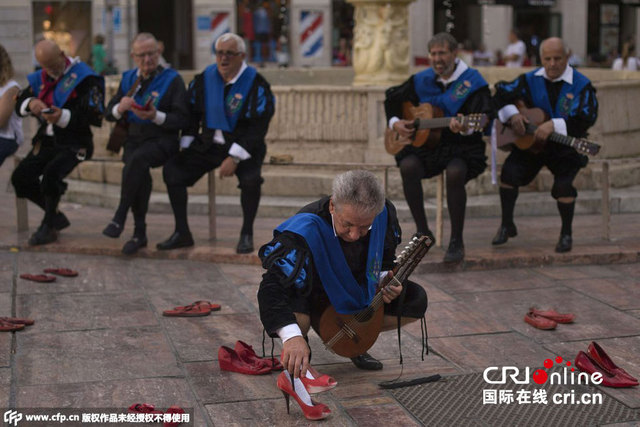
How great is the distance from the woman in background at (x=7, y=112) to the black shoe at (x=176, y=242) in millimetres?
1412

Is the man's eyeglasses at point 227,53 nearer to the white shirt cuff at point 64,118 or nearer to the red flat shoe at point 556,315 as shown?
the white shirt cuff at point 64,118

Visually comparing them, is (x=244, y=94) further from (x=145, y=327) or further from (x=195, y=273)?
(x=145, y=327)

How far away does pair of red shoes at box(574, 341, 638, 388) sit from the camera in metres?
5.00

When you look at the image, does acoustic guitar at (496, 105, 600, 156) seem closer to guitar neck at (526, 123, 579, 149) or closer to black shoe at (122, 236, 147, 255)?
guitar neck at (526, 123, 579, 149)

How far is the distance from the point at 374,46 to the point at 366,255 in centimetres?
676

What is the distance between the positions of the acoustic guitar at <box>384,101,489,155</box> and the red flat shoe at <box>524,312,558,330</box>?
1.63 metres

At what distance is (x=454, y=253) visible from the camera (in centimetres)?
751

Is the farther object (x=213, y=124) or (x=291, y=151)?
(x=291, y=151)

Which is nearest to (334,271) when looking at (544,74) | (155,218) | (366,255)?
(366,255)

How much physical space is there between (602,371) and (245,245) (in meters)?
3.32

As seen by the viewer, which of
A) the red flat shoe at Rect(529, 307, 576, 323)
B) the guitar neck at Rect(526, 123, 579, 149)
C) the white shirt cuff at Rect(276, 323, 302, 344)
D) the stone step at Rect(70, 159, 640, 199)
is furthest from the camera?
the stone step at Rect(70, 159, 640, 199)

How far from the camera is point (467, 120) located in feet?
24.0

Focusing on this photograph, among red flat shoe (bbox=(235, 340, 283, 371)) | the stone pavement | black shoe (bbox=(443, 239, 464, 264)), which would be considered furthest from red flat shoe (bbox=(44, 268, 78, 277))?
black shoe (bbox=(443, 239, 464, 264))

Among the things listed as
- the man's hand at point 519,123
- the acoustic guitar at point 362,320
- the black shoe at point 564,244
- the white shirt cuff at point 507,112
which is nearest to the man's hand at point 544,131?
the man's hand at point 519,123
